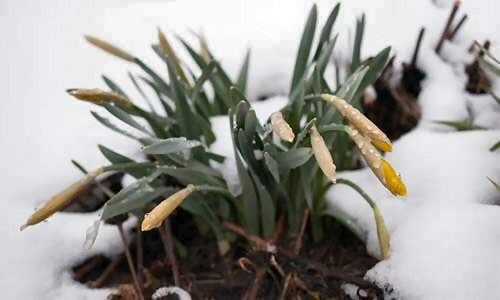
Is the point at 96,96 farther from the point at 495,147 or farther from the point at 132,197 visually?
the point at 495,147

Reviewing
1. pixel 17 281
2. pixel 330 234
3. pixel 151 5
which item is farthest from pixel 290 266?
pixel 151 5

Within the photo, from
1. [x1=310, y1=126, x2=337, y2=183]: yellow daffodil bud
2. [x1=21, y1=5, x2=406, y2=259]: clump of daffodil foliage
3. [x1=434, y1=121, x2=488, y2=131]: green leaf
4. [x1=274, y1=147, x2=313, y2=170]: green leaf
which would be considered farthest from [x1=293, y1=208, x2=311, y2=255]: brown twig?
[x1=434, y1=121, x2=488, y2=131]: green leaf

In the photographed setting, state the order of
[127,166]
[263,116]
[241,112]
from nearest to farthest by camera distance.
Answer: [241,112] < [127,166] < [263,116]

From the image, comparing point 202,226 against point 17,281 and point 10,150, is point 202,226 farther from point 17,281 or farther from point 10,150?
point 10,150

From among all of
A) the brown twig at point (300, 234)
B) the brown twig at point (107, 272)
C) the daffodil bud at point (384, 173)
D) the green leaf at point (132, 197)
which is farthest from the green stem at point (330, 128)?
the brown twig at point (107, 272)

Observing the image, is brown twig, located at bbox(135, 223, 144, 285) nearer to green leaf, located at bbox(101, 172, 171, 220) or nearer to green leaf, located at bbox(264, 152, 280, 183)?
green leaf, located at bbox(101, 172, 171, 220)

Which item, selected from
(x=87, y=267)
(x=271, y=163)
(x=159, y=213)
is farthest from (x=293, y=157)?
(x=87, y=267)

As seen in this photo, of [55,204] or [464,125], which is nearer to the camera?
[55,204]
